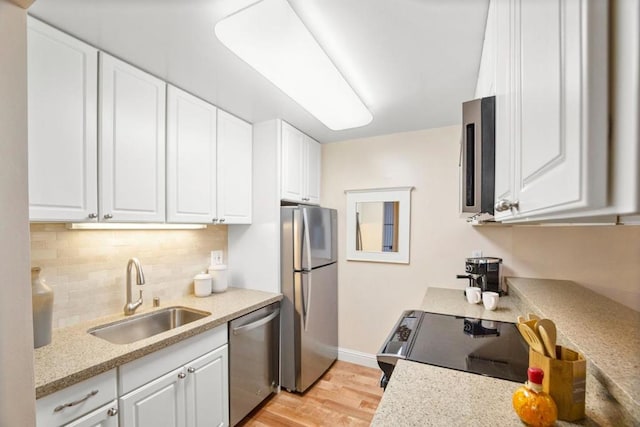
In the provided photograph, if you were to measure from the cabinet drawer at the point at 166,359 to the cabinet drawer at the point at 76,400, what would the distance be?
0.05 m

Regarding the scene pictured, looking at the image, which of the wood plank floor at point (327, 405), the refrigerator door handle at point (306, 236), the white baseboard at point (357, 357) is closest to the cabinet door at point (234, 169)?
the refrigerator door handle at point (306, 236)

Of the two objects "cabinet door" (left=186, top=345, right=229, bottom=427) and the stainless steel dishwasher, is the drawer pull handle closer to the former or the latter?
"cabinet door" (left=186, top=345, right=229, bottom=427)

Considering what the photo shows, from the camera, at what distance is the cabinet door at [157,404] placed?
4.35 ft

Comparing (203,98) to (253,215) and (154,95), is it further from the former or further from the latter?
(253,215)

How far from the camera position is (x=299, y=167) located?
274cm

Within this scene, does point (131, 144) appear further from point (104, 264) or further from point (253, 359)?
point (253, 359)

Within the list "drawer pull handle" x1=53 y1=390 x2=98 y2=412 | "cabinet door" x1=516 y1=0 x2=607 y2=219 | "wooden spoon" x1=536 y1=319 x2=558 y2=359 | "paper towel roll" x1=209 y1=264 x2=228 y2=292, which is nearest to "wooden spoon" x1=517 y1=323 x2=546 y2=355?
"wooden spoon" x1=536 y1=319 x2=558 y2=359

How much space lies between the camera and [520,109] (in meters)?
0.65

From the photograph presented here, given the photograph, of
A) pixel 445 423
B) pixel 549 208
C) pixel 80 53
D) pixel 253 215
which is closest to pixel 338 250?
pixel 253 215

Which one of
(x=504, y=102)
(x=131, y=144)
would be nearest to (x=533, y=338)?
(x=504, y=102)

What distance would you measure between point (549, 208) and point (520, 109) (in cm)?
32

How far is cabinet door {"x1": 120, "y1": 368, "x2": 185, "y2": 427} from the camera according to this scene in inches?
52.2

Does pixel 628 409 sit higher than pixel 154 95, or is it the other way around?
pixel 154 95

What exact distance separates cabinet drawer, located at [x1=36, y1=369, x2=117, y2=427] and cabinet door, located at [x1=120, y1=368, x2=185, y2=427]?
0.10 meters
